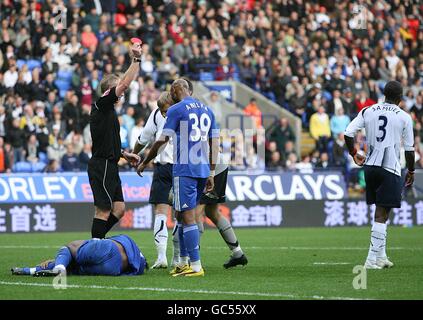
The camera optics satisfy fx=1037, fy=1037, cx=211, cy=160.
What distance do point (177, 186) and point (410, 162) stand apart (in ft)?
10.8

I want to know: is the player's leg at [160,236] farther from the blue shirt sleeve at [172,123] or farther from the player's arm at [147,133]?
the blue shirt sleeve at [172,123]

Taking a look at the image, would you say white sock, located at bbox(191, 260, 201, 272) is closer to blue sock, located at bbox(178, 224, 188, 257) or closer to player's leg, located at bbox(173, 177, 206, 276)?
player's leg, located at bbox(173, 177, 206, 276)

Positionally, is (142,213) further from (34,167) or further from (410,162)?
(410,162)

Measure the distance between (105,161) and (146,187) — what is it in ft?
37.1

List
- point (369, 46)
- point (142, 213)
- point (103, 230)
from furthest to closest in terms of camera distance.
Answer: point (369, 46) → point (142, 213) → point (103, 230)

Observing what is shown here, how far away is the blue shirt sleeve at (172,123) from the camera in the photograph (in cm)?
1239

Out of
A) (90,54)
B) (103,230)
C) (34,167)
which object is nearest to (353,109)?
(90,54)

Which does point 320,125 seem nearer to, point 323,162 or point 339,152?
point 339,152

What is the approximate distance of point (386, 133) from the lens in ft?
45.2

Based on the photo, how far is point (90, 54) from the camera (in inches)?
1111

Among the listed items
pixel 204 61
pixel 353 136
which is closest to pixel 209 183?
pixel 353 136

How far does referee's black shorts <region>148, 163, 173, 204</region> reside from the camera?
46.9ft

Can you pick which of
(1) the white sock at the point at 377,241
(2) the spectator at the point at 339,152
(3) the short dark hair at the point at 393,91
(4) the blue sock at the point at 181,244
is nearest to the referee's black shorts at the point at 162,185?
(4) the blue sock at the point at 181,244

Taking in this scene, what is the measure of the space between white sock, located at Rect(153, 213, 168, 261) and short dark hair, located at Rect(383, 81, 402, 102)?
350 centimetres
